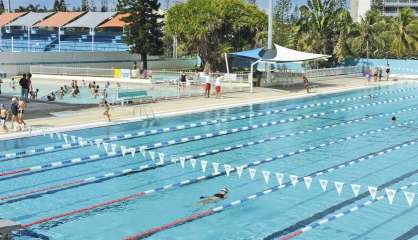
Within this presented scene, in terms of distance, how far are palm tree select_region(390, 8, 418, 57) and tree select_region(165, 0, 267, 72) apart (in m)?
11.8

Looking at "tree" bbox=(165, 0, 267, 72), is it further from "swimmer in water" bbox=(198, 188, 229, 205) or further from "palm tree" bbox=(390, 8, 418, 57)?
"swimmer in water" bbox=(198, 188, 229, 205)

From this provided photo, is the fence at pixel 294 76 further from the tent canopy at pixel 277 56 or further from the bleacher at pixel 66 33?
the bleacher at pixel 66 33

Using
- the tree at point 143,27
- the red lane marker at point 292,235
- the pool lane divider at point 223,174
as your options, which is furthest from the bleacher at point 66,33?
→ the red lane marker at point 292,235

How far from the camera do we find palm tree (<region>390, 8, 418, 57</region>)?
47.5m

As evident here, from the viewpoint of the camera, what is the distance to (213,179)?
13484 mm

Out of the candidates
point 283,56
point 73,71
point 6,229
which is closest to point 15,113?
point 6,229

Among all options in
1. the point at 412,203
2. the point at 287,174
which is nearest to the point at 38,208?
the point at 287,174

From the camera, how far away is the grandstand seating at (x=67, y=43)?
202 ft

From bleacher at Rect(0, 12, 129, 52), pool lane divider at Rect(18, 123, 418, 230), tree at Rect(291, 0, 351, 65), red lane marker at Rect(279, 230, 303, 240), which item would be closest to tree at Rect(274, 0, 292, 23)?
bleacher at Rect(0, 12, 129, 52)

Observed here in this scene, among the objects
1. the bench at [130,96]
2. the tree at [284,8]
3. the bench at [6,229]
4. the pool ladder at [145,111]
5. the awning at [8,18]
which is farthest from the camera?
the tree at [284,8]

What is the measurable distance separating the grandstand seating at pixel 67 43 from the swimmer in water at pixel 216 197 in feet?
157

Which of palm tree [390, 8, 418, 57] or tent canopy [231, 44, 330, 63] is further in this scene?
palm tree [390, 8, 418, 57]

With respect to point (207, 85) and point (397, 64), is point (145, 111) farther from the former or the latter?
point (397, 64)

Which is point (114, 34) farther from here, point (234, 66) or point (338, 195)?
point (338, 195)
